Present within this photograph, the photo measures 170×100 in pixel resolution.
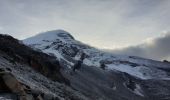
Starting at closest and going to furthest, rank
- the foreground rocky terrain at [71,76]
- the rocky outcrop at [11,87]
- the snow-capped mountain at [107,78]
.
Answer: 1. the rocky outcrop at [11,87]
2. the foreground rocky terrain at [71,76]
3. the snow-capped mountain at [107,78]

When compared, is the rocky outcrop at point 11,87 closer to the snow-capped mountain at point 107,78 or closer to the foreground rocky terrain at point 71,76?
the foreground rocky terrain at point 71,76

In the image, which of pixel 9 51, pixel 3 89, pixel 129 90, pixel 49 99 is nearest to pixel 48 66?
pixel 9 51

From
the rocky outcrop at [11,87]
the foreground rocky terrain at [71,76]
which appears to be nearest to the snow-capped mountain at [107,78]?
the foreground rocky terrain at [71,76]

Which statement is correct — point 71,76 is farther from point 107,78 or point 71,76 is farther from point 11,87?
point 11,87

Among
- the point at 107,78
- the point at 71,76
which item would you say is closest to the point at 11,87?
the point at 71,76

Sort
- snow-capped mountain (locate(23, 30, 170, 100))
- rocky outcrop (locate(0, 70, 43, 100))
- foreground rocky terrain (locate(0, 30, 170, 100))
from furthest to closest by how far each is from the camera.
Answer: snow-capped mountain (locate(23, 30, 170, 100))
foreground rocky terrain (locate(0, 30, 170, 100))
rocky outcrop (locate(0, 70, 43, 100))

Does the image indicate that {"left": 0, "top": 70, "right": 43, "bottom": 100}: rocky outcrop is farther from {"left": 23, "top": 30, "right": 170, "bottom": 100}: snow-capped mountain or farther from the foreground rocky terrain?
{"left": 23, "top": 30, "right": 170, "bottom": 100}: snow-capped mountain

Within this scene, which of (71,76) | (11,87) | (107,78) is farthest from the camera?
(107,78)

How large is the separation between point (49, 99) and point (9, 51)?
1118 inches

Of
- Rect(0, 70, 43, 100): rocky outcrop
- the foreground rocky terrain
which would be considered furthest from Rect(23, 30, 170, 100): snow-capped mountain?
Rect(0, 70, 43, 100): rocky outcrop

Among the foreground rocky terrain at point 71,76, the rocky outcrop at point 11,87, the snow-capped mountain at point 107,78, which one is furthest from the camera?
the snow-capped mountain at point 107,78

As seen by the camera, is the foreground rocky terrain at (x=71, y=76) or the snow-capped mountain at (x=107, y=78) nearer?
the foreground rocky terrain at (x=71, y=76)

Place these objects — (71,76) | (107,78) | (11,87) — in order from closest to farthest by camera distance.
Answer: (11,87) → (71,76) → (107,78)

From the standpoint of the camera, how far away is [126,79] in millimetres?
158000
